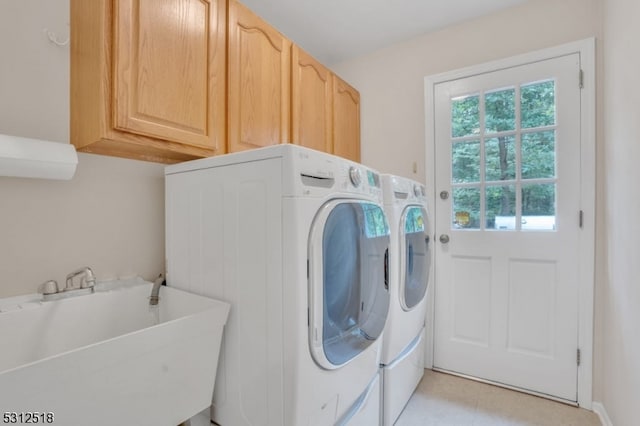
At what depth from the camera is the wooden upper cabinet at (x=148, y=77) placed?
1052mm

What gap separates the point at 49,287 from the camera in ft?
3.73

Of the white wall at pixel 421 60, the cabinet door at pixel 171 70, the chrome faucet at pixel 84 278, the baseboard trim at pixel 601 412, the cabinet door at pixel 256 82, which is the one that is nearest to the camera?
the cabinet door at pixel 171 70

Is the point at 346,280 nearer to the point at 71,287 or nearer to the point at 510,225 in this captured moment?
the point at 71,287

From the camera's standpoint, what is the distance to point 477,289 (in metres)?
2.11

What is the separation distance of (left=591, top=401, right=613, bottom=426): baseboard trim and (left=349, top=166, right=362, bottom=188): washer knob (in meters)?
1.90

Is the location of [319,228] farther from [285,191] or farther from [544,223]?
[544,223]

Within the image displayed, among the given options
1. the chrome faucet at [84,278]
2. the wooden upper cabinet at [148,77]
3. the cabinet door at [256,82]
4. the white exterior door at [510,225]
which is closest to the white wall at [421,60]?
the white exterior door at [510,225]

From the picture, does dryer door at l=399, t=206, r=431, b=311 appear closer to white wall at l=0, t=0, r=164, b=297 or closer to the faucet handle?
white wall at l=0, t=0, r=164, b=297

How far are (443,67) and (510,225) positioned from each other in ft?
4.08

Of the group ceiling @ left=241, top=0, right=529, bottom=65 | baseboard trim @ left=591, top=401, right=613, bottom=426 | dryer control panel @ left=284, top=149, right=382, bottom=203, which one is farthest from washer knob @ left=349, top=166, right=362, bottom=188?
baseboard trim @ left=591, top=401, right=613, bottom=426

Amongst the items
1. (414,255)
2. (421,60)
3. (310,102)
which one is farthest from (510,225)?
(310,102)

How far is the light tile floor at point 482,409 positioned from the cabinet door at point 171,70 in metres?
1.87

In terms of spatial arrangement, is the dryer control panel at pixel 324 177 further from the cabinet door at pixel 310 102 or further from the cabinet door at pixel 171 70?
the cabinet door at pixel 310 102

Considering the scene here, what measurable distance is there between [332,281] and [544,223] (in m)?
1.63
